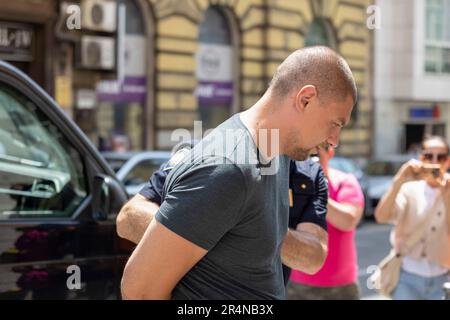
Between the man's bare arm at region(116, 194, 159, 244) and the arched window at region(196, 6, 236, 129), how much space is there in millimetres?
17164

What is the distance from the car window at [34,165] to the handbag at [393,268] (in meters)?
2.28

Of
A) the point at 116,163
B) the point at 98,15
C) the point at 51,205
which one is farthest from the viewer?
the point at 98,15

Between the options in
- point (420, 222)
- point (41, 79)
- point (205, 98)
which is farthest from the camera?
point (205, 98)

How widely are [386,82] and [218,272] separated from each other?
85.2ft

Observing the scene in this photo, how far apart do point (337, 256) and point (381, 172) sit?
13887 millimetres

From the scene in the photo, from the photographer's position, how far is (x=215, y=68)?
794 inches

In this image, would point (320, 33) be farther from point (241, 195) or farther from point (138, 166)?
point (241, 195)

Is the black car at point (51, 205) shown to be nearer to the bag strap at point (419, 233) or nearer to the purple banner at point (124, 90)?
the bag strap at point (419, 233)

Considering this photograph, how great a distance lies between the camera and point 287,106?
2121 mm

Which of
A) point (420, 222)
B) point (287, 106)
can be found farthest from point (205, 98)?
point (287, 106)

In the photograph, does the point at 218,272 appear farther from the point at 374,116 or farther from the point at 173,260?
the point at 374,116

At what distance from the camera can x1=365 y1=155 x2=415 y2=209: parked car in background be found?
667 inches

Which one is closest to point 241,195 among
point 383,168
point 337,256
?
point 337,256

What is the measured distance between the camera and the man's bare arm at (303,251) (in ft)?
8.28
